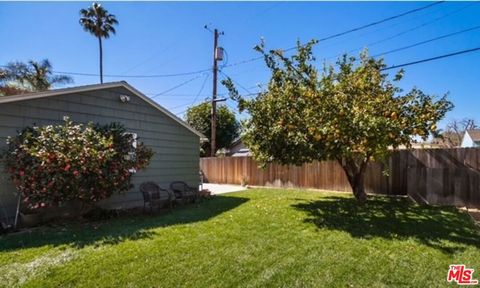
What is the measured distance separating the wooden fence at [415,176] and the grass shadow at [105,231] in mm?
5707

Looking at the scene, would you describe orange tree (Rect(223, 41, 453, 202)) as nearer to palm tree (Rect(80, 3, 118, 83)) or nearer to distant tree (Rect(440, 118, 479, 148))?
palm tree (Rect(80, 3, 118, 83))

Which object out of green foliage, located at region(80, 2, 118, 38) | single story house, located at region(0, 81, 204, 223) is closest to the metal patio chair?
single story house, located at region(0, 81, 204, 223)

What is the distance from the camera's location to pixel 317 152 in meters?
7.89

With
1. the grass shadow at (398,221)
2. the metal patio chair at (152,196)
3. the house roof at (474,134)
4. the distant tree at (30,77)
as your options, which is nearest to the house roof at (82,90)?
the metal patio chair at (152,196)

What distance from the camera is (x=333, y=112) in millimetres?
7426

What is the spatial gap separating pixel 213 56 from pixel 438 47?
36.2 feet

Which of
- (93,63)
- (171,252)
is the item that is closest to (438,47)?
(171,252)

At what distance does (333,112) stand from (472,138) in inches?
1271

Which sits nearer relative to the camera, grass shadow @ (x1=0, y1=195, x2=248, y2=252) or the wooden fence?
grass shadow @ (x1=0, y1=195, x2=248, y2=252)

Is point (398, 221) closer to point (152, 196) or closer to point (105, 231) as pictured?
point (105, 231)

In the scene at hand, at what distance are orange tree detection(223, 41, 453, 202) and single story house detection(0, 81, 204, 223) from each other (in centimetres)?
329

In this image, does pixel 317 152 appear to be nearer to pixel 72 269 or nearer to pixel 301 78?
pixel 301 78

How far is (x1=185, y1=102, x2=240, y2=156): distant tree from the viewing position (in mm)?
24594

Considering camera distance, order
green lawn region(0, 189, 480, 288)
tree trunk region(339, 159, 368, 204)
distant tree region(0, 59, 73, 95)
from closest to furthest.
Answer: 1. green lawn region(0, 189, 480, 288)
2. tree trunk region(339, 159, 368, 204)
3. distant tree region(0, 59, 73, 95)
